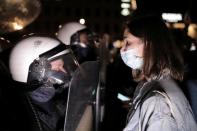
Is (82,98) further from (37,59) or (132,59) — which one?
(37,59)

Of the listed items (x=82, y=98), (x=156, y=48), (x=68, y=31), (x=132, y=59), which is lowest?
(x=68, y=31)

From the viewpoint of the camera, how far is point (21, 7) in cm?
570

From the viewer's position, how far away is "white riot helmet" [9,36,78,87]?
4.09 m

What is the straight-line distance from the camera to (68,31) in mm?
7488

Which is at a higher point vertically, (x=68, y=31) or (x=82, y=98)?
(x=82, y=98)

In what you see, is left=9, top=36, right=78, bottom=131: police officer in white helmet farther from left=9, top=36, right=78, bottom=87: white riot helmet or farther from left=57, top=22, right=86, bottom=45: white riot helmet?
left=57, top=22, right=86, bottom=45: white riot helmet

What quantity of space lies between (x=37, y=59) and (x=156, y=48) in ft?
4.82

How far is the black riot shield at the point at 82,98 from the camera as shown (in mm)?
3211

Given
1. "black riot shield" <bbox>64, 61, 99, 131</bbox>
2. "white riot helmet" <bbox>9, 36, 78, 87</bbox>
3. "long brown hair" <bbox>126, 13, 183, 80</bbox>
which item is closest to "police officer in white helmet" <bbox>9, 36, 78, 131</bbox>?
"white riot helmet" <bbox>9, 36, 78, 87</bbox>

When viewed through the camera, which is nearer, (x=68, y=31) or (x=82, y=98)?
(x=82, y=98)

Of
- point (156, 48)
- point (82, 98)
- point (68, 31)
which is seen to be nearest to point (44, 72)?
point (82, 98)

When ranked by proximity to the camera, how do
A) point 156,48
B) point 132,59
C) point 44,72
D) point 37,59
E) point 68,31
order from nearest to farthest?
point 156,48 → point 132,59 → point 44,72 → point 37,59 → point 68,31

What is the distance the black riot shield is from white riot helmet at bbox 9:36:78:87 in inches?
9.5

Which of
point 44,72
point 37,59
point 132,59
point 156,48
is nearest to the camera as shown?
point 156,48
